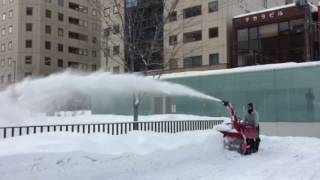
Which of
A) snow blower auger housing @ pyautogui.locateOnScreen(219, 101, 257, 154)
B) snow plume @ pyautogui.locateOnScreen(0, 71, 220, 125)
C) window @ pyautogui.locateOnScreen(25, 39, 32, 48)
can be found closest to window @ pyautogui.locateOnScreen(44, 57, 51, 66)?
window @ pyautogui.locateOnScreen(25, 39, 32, 48)

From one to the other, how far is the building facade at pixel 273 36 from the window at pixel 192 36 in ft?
13.2

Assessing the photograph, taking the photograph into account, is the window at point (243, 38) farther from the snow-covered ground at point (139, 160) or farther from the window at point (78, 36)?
the window at point (78, 36)

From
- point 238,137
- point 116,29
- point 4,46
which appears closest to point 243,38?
point 116,29

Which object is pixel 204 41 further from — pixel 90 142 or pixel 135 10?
pixel 90 142

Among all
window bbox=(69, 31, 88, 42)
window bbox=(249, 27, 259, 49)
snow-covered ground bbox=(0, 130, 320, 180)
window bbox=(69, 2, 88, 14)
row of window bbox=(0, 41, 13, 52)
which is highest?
window bbox=(69, 2, 88, 14)

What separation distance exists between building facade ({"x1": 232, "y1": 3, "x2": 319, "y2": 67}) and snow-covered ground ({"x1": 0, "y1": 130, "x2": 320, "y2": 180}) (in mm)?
28930

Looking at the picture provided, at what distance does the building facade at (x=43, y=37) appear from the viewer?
72.4 metres

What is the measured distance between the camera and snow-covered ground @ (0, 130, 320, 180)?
8898 mm

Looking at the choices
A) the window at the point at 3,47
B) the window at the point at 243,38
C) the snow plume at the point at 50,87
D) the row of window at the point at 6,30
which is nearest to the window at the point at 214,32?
the window at the point at 243,38

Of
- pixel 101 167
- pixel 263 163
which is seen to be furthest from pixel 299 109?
pixel 101 167

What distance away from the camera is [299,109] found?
74.5 feet

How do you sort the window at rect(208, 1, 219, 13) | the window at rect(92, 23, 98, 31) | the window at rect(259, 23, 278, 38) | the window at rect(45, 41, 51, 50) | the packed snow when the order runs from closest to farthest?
1. the packed snow
2. the window at rect(259, 23, 278, 38)
3. the window at rect(208, 1, 219, 13)
4. the window at rect(45, 41, 51, 50)
5. the window at rect(92, 23, 98, 31)

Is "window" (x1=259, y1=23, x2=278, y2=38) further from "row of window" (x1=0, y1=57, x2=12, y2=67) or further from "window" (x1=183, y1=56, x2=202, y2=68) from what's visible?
"row of window" (x1=0, y1=57, x2=12, y2=67)

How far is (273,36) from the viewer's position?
43.7 m
